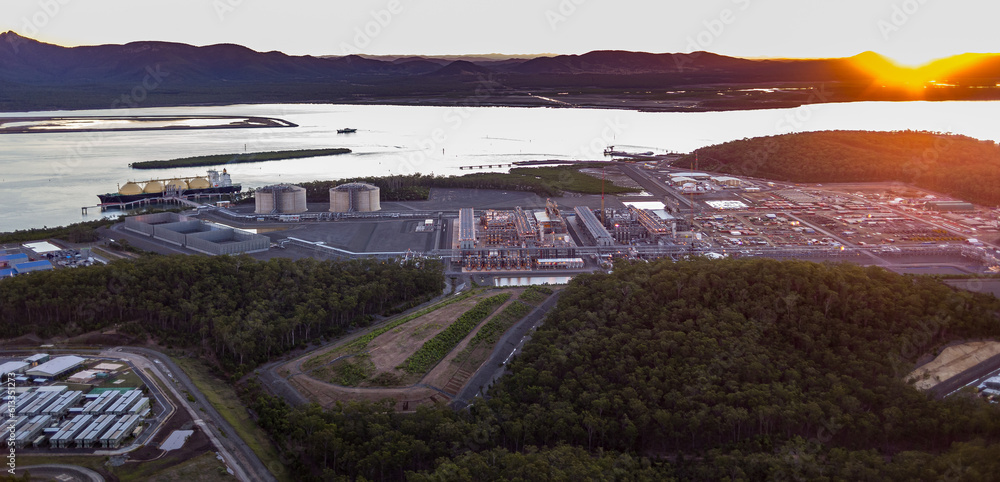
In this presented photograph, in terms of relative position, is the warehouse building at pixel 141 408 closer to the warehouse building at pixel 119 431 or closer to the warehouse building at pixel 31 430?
the warehouse building at pixel 119 431

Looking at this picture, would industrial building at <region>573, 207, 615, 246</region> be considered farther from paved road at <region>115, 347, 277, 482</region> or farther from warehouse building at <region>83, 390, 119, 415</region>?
warehouse building at <region>83, 390, 119, 415</region>

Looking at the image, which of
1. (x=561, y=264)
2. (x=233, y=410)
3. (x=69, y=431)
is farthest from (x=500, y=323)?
(x=69, y=431)

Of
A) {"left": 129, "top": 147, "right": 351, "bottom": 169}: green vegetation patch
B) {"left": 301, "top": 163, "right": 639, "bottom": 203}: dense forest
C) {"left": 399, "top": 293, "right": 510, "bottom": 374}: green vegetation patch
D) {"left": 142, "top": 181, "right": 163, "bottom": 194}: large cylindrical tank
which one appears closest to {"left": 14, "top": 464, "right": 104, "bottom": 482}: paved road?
{"left": 399, "top": 293, "right": 510, "bottom": 374}: green vegetation patch

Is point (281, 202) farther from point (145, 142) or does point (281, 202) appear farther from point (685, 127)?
point (685, 127)

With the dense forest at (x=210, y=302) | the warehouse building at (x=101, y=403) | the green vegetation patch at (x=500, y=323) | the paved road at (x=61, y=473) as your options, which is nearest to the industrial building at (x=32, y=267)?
the dense forest at (x=210, y=302)

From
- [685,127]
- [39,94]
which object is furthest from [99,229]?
[39,94]

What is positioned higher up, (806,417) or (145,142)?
(145,142)

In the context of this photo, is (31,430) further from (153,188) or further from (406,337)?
(153,188)
